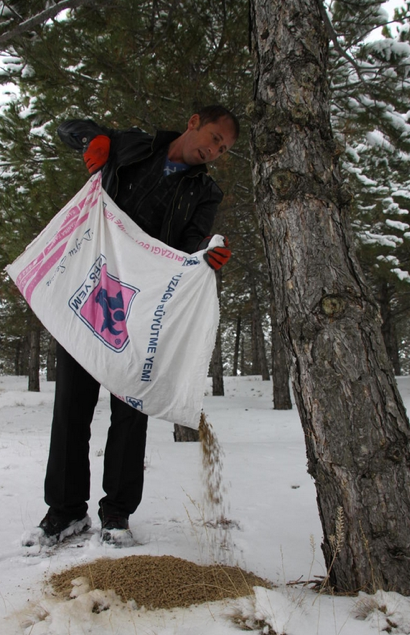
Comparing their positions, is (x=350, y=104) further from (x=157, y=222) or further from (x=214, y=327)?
(x=214, y=327)

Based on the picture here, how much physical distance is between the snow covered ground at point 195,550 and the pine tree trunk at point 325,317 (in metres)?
0.16

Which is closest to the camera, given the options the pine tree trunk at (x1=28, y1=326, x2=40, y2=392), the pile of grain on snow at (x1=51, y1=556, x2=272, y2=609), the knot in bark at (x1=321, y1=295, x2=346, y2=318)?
the pile of grain on snow at (x1=51, y1=556, x2=272, y2=609)

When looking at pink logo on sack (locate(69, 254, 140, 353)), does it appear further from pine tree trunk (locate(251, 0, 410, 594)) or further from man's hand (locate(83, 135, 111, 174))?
pine tree trunk (locate(251, 0, 410, 594))

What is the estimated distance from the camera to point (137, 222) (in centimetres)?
240

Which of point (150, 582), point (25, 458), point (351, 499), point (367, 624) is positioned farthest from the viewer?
point (25, 458)

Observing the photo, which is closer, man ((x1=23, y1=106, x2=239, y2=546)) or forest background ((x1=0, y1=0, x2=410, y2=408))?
man ((x1=23, y1=106, x2=239, y2=546))

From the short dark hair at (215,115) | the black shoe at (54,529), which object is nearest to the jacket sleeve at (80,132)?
the short dark hair at (215,115)

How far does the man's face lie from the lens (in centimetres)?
221

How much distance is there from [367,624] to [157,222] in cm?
195

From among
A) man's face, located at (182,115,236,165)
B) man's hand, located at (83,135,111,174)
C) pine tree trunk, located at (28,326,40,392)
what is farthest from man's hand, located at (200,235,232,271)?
pine tree trunk, located at (28,326,40,392)

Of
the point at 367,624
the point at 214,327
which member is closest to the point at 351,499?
the point at 367,624

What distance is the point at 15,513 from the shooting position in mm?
2352

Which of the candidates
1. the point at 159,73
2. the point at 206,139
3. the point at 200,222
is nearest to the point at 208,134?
the point at 206,139

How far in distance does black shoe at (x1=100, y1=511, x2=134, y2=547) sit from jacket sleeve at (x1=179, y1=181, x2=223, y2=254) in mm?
1357
